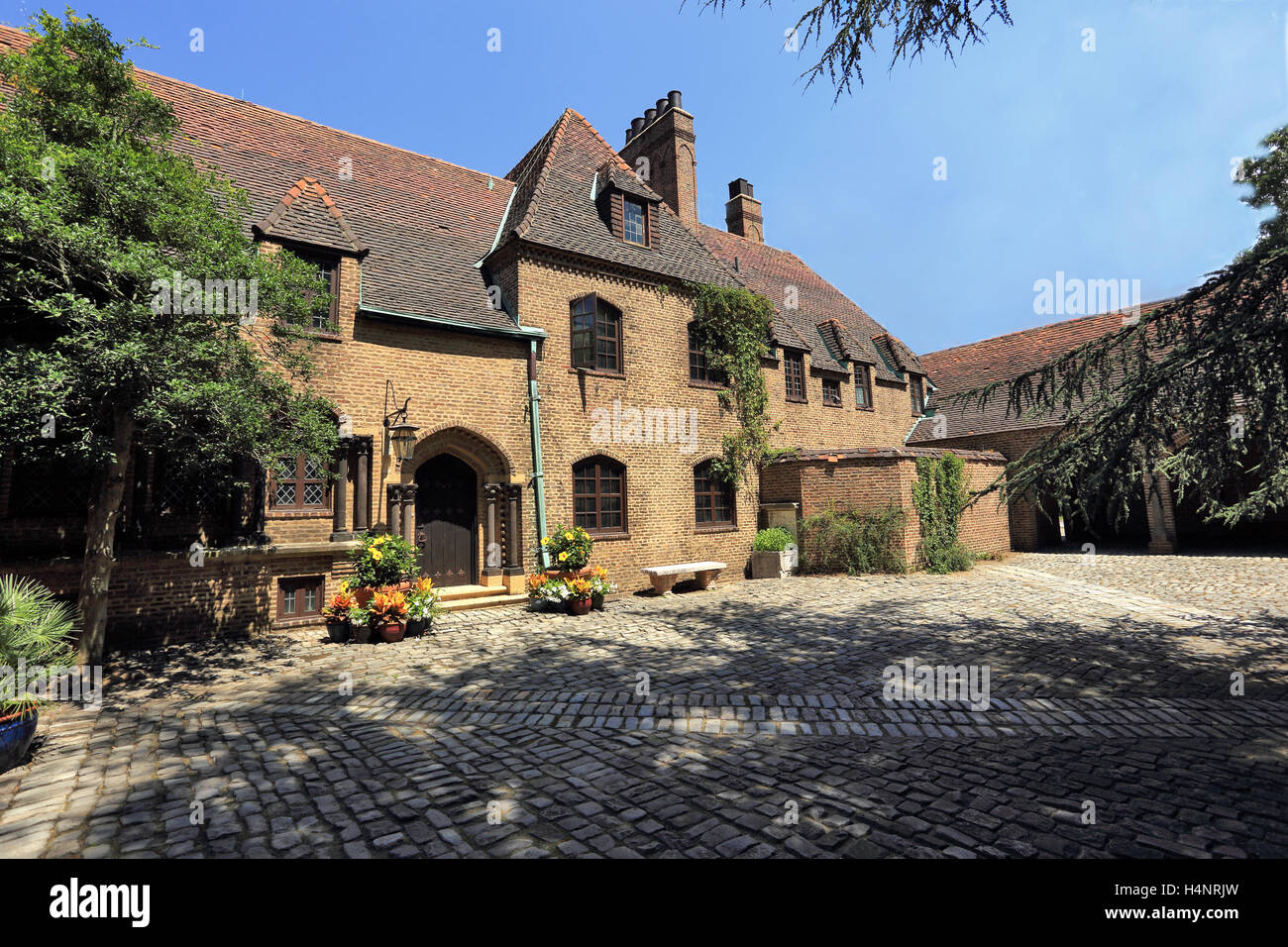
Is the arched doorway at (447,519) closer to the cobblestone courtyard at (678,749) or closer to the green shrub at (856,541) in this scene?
the cobblestone courtyard at (678,749)

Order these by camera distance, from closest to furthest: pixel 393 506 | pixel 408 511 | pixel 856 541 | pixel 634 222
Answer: pixel 393 506, pixel 408 511, pixel 634 222, pixel 856 541

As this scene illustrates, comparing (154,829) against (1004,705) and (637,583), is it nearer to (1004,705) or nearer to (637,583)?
(1004,705)

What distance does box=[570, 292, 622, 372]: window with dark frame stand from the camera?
13.3 meters

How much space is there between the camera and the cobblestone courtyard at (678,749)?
130 inches

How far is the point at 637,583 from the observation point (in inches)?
538

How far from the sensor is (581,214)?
568 inches

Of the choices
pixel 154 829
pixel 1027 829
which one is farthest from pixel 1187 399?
pixel 154 829

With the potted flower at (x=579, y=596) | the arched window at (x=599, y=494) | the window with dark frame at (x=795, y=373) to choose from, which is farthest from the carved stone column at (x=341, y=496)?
the window with dark frame at (x=795, y=373)

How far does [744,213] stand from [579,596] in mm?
20903

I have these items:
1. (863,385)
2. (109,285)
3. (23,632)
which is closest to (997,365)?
(863,385)

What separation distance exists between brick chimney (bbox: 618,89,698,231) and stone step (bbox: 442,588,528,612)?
1561cm

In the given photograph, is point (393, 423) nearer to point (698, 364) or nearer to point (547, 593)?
point (547, 593)

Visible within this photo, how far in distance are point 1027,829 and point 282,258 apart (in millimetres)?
9708

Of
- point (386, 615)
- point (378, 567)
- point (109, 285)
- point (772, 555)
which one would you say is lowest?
point (386, 615)
